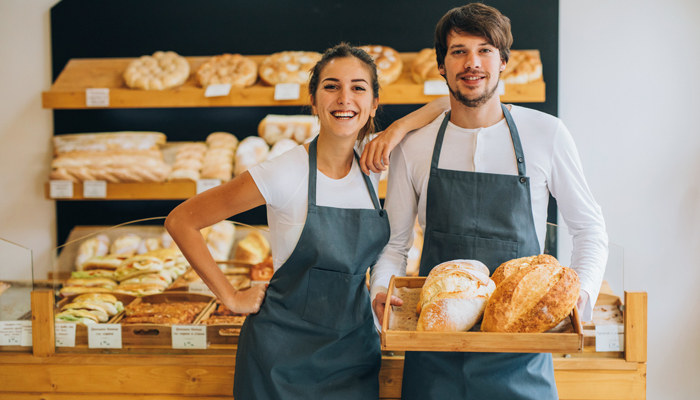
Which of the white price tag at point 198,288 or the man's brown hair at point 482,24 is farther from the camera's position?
the white price tag at point 198,288

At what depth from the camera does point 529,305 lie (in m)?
1.09

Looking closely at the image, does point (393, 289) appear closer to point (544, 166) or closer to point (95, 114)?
point (544, 166)

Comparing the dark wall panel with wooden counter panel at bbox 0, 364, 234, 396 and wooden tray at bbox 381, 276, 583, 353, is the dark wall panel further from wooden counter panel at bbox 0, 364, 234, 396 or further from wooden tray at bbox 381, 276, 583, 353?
→ wooden tray at bbox 381, 276, 583, 353

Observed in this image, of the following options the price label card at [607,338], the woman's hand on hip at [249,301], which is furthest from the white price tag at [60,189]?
the price label card at [607,338]

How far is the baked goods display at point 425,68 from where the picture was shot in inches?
105

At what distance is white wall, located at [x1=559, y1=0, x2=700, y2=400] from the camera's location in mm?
2949

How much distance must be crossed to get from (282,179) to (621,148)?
8.08 feet

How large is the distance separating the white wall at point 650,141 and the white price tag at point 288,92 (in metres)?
1.64

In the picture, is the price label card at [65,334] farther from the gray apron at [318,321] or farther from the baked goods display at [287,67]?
the baked goods display at [287,67]

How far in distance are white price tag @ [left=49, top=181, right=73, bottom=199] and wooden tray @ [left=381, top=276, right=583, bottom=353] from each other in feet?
7.86

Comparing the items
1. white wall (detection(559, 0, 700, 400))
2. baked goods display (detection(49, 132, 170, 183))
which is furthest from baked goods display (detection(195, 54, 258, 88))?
white wall (detection(559, 0, 700, 400))

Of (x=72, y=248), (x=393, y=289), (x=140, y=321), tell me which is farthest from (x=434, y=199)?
(x=72, y=248)

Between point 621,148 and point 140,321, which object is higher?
point 621,148

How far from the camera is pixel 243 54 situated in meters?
3.16
